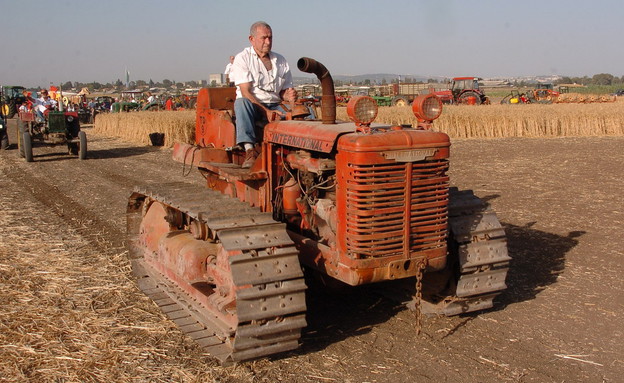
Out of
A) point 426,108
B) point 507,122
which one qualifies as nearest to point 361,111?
point 426,108

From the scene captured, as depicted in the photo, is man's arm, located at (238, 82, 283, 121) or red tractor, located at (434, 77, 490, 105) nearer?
man's arm, located at (238, 82, 283, 121)

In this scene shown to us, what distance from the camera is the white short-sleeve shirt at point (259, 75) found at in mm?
5973

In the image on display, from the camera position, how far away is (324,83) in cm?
498

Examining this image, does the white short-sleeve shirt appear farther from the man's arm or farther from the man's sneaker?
the man's sneaker

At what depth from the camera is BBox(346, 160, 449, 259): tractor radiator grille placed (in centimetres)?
450

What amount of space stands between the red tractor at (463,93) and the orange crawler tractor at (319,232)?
37.6m

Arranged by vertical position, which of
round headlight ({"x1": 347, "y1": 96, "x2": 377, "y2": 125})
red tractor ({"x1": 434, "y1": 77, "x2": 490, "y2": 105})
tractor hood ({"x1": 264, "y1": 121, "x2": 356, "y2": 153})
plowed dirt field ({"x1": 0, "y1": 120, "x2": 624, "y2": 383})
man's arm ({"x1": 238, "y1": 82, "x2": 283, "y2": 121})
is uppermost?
red tractor ({"x1": 434, "y1": 77, "x2": 490, "y2": 105})

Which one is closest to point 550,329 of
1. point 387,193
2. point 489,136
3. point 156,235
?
point 387,193

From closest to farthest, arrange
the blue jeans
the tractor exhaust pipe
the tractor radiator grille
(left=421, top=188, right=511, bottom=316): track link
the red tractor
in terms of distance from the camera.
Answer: the tractor radiator grille
the tractor exhaust pipe
(left=421, top=188, right=511, bottom=316): track link
the blue jeans
the red tractor

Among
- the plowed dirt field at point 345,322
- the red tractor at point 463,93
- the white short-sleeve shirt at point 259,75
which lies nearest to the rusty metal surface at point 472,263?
the plowed dirt field at point 345,322

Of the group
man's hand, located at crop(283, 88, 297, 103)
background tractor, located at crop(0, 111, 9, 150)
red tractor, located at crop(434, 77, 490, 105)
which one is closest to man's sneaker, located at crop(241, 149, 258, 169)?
man's hand, located at crop(283, 88, 297, 103)

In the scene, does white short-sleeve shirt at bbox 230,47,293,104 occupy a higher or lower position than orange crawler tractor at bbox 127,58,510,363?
higher

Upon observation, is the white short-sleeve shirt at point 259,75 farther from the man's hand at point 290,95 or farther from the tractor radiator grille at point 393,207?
the tractor radiator grille at point 393,207

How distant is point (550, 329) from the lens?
5352 millimetres
